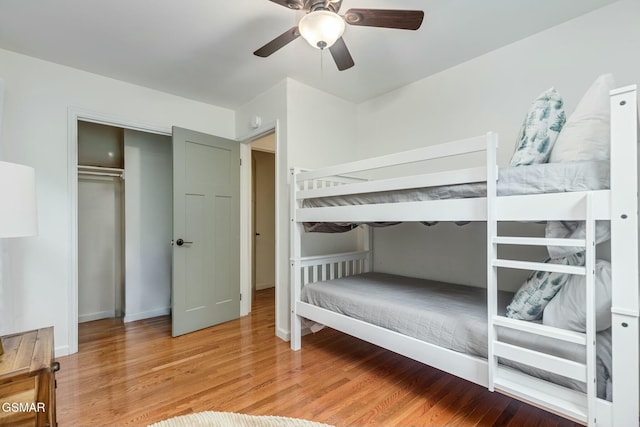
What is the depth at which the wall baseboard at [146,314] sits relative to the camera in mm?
3314

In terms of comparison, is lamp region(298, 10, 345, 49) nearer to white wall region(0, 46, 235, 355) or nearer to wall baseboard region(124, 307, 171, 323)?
white wall region(0, 46, 235, 355)

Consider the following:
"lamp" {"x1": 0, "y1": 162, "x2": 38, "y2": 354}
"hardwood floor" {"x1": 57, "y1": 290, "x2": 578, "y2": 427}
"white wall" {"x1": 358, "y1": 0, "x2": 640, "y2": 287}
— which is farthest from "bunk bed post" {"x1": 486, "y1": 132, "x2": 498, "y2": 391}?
"lamp" {"x1": 0, "y1": 162, "x2": 38, "y2": 354}

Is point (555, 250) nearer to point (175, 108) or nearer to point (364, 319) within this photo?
point (364, 319)

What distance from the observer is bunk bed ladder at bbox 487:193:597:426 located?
1129 millimetres

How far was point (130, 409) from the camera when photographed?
1.72 meters

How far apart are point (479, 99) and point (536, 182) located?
150 cm

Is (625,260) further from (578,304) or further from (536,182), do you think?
(536,182)

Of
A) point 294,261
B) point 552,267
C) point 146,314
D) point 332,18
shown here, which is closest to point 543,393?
point 552,267

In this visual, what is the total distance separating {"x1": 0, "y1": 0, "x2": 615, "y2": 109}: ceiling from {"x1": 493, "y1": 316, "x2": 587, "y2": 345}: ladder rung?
1.89 meters

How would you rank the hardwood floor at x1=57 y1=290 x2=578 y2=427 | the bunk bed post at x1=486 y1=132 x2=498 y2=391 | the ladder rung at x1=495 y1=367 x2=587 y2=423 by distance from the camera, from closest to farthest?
the ladder rung at x1=495 y1=367 x2=587 y2=423 → the bunk bed post at x1=486 y1=132 x2=498 y2=391 → the hardwood floor at x1=57 y1=290 x2=578 y2=427

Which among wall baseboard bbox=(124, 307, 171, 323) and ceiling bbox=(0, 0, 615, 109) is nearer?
ceiling bbox=(0, 0, 615, 109)

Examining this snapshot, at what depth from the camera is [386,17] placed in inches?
60.4

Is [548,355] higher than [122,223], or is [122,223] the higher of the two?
[122,223]

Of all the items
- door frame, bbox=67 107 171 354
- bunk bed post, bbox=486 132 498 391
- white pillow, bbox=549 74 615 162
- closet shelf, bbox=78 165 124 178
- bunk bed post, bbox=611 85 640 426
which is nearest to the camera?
bunk bed post, bbox=611 85 640 426
